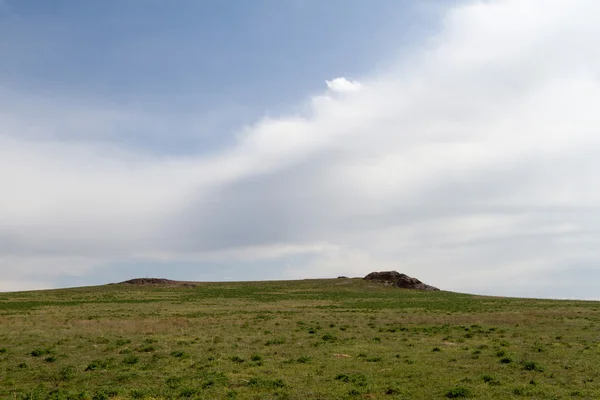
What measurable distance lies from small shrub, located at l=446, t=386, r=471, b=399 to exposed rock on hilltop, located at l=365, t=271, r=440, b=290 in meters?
100

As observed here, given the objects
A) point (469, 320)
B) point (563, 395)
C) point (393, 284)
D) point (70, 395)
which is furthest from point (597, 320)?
point (393, 284)

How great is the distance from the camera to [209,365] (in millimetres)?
24141

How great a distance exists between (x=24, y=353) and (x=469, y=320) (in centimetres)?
3846

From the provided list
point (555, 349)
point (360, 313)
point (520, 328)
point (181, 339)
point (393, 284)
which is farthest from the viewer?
point (393, 284)

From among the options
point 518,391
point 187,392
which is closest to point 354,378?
point 518,391

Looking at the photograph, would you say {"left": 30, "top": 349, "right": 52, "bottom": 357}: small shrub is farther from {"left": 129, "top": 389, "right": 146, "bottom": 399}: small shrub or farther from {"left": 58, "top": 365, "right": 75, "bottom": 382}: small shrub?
{"left": 129, "top": 389, "right": 146, "bottom": 399}: small shrub

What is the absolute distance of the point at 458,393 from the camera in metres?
18.3

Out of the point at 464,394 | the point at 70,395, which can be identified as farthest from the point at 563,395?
the point at 70,395

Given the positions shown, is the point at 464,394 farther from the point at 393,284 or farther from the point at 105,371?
the point at 393,284

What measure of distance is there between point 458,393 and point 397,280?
103 meters

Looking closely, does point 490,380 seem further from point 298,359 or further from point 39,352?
point 39,352

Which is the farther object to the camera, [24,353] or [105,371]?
[24,353]

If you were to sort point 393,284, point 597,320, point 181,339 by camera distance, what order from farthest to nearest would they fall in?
1. point 393,284
2. point 597,320
3. point 181,339

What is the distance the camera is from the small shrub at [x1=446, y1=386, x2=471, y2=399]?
18.1m
